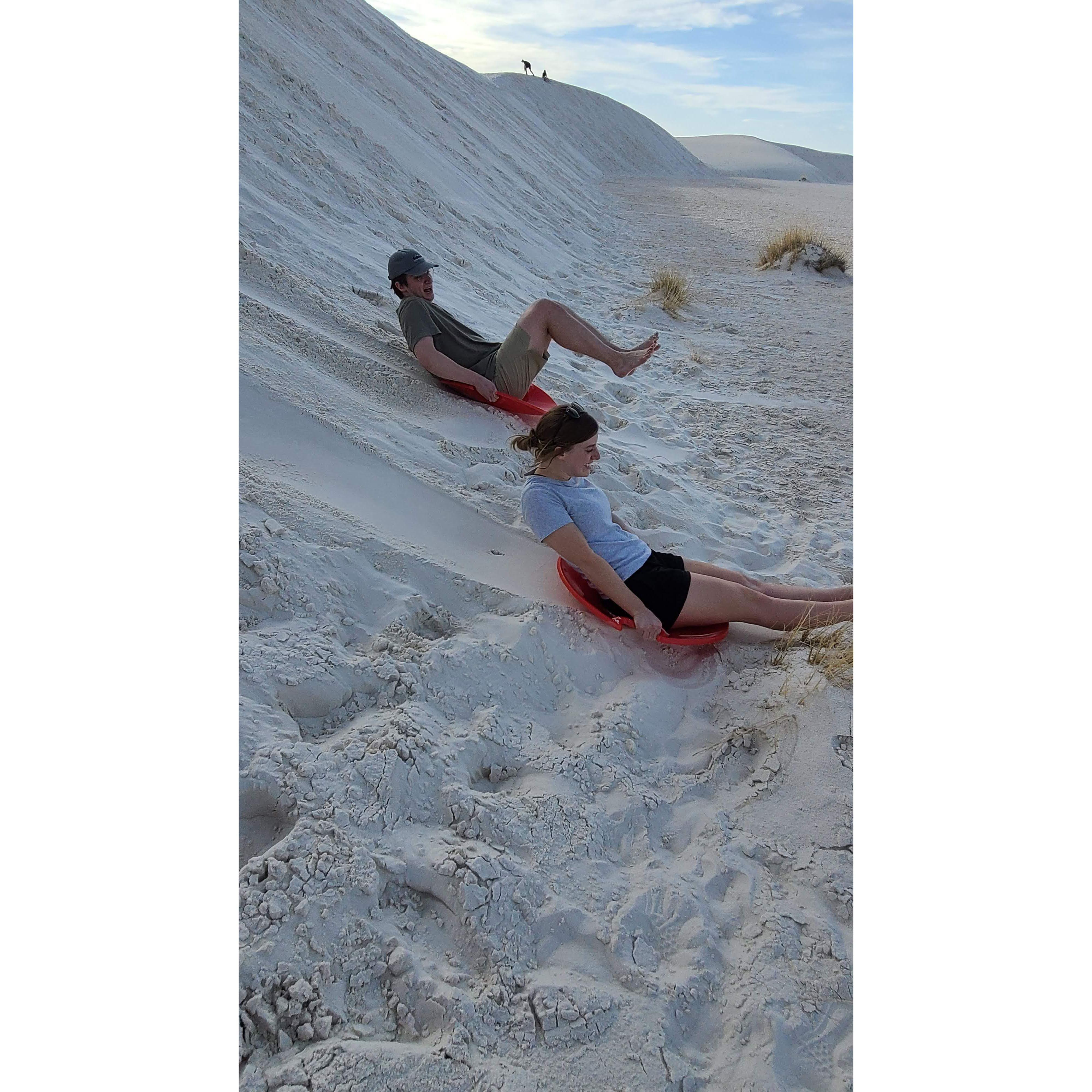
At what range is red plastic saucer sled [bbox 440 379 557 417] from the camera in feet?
13.8

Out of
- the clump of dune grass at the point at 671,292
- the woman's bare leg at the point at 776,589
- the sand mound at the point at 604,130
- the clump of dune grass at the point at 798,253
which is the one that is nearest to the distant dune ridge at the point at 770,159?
the sand mound at the point at 604,130

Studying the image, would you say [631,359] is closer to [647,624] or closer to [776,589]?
[776,589]

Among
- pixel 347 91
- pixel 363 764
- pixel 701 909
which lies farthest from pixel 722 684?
pixel 347 91

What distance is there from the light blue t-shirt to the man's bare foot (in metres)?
1.40

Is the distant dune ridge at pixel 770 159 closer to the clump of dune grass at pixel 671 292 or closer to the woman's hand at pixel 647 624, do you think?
the clump of dune grass at pixel 671 292

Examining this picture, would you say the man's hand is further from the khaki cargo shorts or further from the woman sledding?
the woman sledding

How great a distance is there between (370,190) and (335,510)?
4.73m

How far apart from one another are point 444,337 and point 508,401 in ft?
1.55

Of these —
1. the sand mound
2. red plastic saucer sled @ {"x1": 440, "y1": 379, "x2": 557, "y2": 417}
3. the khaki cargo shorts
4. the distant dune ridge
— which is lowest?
red plastic saucer sled @ {"x1": 440, "y1": 379, "x2": 557, "y2": 417}

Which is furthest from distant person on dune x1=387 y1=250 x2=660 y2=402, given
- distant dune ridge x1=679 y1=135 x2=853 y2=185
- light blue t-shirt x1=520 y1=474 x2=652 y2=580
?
distant dune ridge x1=679 y1=135 x2=853 y2=185

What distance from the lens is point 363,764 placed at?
6.63ft

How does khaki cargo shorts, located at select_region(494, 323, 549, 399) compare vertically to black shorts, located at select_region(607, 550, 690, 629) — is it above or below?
above
